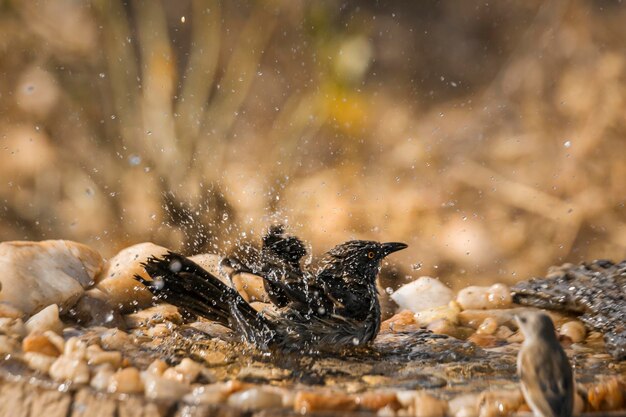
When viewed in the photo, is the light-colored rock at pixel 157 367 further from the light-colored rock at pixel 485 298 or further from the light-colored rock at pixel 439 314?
the light-colored rock at pixel 485 298

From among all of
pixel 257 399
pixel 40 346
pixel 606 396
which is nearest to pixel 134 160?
pixel 40 346

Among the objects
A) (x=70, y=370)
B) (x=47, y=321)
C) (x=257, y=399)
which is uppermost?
(x=47, y=321)

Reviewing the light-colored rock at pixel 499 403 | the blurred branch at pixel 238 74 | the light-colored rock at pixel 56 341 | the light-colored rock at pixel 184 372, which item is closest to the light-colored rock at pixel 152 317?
the light-colored rock at pixel 56 341

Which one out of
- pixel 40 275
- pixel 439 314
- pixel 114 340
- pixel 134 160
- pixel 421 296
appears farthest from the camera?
pixel 134 160

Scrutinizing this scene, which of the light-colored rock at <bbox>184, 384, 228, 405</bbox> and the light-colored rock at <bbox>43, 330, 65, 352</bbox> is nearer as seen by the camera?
the light-colored rock at <bbox>184, 384, 228, 405</bbox>

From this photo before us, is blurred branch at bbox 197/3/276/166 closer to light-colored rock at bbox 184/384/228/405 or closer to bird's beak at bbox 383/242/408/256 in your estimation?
bird's beak at bbox 383/242/408/256

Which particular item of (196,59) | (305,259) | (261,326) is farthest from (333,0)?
(261,326)

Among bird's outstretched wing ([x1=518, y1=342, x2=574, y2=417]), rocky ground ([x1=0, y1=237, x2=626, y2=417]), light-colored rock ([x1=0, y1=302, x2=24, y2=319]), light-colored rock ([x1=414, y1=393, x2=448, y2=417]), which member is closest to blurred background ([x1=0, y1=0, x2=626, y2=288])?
rocky ground ([x1=0, y1=237, x2=626, y2=417])

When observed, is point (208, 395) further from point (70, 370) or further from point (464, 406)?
point (464, 406)
